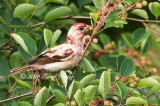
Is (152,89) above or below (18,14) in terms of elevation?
below

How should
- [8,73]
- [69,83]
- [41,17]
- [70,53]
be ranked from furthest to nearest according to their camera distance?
[41,17] < [8,73] < [70,53] < [69,83]

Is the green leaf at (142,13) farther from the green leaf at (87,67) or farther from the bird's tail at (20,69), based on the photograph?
the bird's tail at (20,69)

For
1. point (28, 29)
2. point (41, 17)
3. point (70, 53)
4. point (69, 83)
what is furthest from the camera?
point (41, 17)

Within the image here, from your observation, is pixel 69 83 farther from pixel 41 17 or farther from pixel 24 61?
pixel 41 17

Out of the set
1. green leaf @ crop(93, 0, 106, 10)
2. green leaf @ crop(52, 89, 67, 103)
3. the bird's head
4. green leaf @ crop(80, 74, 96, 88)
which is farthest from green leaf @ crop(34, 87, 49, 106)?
green leaf @ crop(93, 0, 106, 10)

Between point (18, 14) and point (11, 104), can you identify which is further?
point (18, 14)

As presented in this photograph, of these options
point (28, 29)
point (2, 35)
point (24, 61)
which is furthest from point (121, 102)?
point (2, 35)

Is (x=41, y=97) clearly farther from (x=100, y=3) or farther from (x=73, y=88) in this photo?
(x=100, y=3)

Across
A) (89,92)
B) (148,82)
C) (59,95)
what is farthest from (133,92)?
(59,95)
